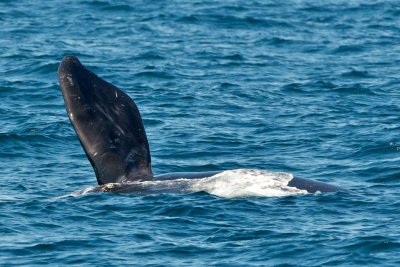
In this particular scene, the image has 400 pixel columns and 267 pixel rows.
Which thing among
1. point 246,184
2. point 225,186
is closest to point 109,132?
point 225,186

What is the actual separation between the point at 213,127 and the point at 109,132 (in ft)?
20.6

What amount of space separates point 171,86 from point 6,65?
4841 mm

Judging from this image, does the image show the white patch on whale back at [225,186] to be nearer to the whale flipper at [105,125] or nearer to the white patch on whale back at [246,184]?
the white patch on whale back at [246,184]

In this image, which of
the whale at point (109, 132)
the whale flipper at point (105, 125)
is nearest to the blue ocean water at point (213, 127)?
the whale at point (109, 132)

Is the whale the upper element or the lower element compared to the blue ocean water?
upper

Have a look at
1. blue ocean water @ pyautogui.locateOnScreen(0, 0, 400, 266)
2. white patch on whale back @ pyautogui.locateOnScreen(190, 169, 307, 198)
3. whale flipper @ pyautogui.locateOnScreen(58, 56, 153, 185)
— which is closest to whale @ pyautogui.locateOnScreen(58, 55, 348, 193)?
whale flipper @ pyautogui.locateOnScreen(58, 56, 153, 185)

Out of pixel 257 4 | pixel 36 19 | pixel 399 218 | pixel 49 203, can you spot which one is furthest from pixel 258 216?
pixel 257 4

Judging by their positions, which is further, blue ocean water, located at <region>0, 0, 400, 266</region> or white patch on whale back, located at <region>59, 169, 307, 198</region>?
white patch on whale back, located at <region>59, 169, 307, 198</region>

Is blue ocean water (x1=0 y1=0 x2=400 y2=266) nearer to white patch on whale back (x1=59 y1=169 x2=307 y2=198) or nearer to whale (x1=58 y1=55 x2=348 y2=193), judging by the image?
white patch on whale back (x1=59 y1=169 x2=307 y2=198)

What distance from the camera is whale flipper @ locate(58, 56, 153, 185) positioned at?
19516 millimetres

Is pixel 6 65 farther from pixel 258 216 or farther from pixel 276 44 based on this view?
pixel 258 216

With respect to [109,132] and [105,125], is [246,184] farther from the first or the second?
[105,125]

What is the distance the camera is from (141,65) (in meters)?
32.2

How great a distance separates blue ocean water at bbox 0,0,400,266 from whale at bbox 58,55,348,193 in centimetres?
54
